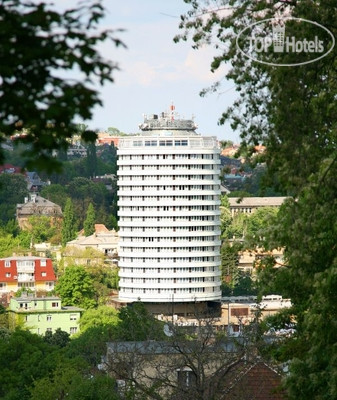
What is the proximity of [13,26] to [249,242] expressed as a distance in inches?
477

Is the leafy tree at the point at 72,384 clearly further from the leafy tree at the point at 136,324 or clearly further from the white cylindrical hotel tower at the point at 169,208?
the white cylindrical hotel tower at the point at 169,208

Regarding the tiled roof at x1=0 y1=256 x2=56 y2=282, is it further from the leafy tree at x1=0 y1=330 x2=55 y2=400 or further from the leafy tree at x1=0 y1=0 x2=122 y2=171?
the leafy tree at x1=0 y1=0 x2=122 y2=171

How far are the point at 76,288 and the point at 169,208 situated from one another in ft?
60.5

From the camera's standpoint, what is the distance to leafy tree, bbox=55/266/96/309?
13712 centimetres

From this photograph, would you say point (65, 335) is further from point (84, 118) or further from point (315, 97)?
point (84, 118)

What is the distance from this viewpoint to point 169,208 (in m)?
154

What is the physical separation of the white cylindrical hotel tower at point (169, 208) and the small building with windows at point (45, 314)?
22.3 meters

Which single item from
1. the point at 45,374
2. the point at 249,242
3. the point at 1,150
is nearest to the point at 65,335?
the point at 45,374

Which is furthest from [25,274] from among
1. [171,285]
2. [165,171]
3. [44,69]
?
[44,69]

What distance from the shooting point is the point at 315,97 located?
20.3 metres


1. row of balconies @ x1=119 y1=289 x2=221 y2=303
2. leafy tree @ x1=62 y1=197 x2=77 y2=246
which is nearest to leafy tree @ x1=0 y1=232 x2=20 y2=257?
leafy tree @ x1=62 y1=197 x2=77 y2=246

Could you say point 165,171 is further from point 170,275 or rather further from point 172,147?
point 170,275

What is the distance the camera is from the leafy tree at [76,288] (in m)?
137

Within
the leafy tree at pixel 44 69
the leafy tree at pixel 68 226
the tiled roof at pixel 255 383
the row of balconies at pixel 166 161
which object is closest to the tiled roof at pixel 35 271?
the row of balconies at pixel 166 161
